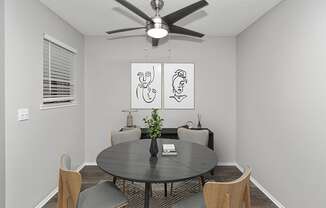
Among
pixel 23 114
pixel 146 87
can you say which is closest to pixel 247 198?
pixel 23 114

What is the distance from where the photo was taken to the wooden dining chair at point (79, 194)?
5.06ft

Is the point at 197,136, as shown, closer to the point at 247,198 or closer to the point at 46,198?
the point at 247,198

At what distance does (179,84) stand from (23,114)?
260 cm

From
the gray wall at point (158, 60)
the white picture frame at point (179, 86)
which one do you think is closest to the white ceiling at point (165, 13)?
the gray wall at point (158, 60)

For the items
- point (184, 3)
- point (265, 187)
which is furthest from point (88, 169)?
point (184, 3)

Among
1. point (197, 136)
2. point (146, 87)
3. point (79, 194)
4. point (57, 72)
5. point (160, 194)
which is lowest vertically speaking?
point (160, 194)

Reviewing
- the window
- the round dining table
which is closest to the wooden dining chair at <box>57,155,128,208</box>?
the round dining table

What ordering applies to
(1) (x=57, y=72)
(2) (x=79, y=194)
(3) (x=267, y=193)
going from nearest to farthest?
1. (2) (x=79, y=194)
2. (3) (x=267, y=193)
3. (1) (x=57, y=72)

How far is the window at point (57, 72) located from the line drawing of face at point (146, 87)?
118 centimetres

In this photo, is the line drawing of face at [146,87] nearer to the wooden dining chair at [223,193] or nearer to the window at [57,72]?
the window at [57,72]

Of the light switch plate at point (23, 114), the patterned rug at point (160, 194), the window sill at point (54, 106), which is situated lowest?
the patterned rug at point (160, 194)

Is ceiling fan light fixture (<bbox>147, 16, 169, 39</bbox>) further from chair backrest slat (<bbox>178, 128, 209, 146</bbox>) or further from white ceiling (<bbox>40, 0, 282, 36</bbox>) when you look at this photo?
chair backrest slat (<bbox>178, 128, 209, 146</bbox>)

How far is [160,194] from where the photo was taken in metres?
2.97

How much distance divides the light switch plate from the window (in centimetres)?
48
